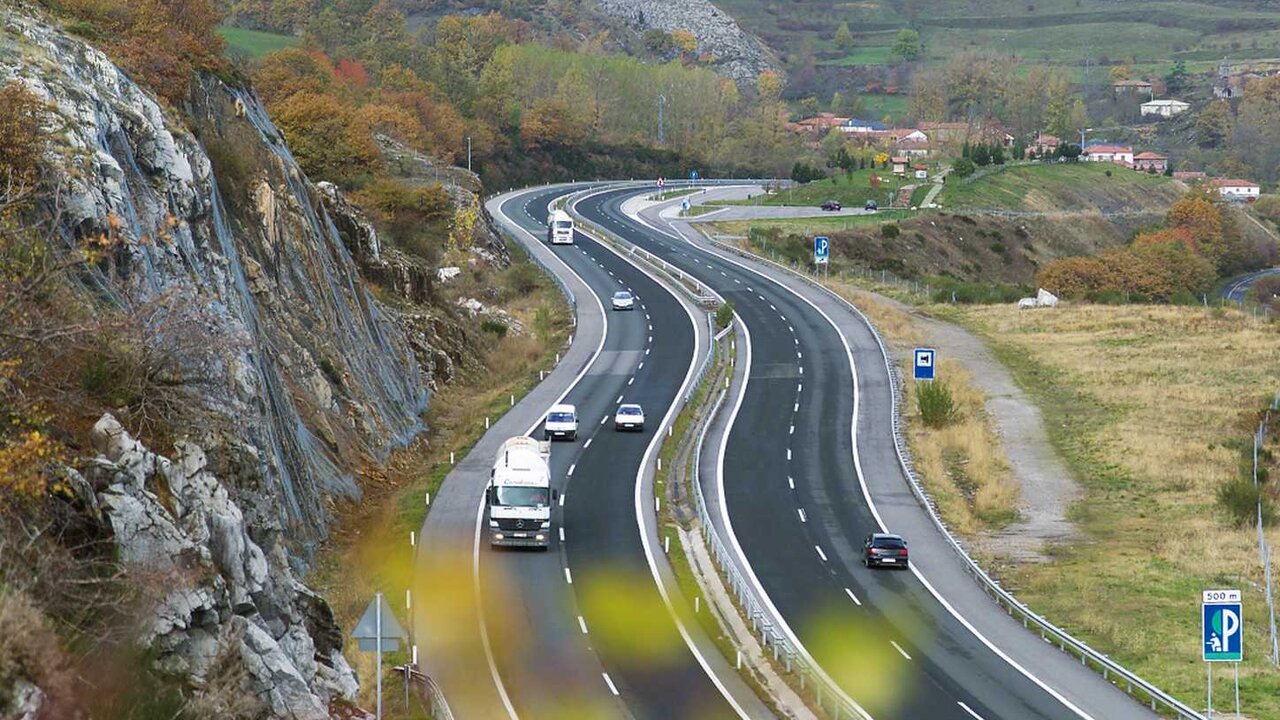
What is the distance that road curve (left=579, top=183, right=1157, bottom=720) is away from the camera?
35.4m

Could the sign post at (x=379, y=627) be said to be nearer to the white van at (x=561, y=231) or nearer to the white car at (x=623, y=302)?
the white car at (x=623, y=302)

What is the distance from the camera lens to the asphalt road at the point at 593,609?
109 ft

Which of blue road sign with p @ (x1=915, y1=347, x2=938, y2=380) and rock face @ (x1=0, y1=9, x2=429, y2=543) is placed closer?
rock face @ (x1=0, y1=9, x2=429, y2=543)

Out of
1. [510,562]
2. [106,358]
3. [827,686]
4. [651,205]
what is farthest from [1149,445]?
[651,205]

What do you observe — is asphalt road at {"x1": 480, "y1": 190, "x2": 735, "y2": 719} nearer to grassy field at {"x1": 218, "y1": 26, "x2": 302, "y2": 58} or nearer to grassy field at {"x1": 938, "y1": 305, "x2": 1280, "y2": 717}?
grassy field at {"x1": 938, "y1": 305, "x2": 1280, "y2": 717}

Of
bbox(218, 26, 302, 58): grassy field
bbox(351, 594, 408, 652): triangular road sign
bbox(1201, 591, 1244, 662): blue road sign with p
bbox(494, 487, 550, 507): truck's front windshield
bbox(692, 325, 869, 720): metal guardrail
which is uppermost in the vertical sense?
bbox(218, 26, 302, 58): grassy field

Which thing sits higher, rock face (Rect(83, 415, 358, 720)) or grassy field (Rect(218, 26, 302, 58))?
grassy field (Rect(218, 26, 302, 58))

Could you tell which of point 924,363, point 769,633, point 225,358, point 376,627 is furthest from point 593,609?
point 924,363

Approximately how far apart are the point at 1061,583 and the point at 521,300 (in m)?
50.6

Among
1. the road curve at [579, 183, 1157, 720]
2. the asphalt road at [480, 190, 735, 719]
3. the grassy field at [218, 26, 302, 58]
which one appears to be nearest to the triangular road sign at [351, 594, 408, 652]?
the asphalt road at [480, 190, 735, 719]

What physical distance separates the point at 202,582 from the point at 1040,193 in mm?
167136

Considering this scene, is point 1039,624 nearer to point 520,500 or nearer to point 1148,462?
point 520,500

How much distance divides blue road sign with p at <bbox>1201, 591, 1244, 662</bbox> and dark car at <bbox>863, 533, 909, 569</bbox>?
14.2 m

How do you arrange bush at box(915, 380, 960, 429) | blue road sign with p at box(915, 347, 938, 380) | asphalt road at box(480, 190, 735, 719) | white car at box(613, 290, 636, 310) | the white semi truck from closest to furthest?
asphalt road at box(480, 190, 735, 719), the white semi truck, bush at box(915, 380, 960, 429), blue road sign with p at box(915, 347, 938, 380), white car at box(613, 290, 636, 310)
